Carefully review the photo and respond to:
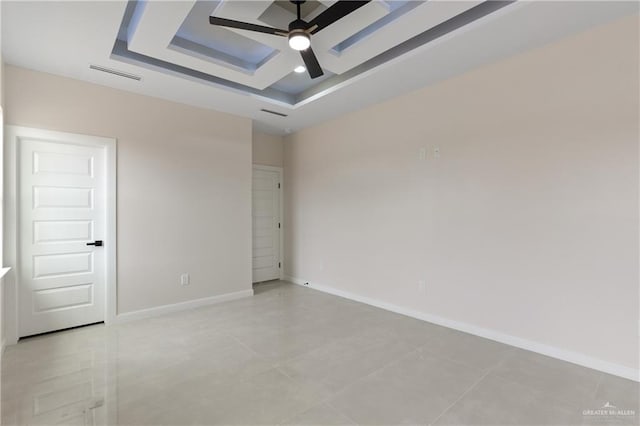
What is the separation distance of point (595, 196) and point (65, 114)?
5.39 meters

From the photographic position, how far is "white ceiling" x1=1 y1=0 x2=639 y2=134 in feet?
7.82

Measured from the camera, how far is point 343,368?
260 cm

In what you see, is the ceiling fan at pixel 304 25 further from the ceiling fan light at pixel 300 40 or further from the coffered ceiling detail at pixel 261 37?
the coffered ceiling detail at pixel 261 37

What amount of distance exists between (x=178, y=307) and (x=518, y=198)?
433cm

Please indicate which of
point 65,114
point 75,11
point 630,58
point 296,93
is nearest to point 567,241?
point 630,58

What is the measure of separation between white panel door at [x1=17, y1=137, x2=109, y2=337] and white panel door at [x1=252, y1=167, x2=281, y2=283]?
2515 mm

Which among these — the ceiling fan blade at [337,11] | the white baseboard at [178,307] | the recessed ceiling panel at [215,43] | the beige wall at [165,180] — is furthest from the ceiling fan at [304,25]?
the white baseboard at [178,307]

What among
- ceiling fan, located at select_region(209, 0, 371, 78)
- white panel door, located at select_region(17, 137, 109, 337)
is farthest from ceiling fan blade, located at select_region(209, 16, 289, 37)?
white panel door, located at select_region(17, 137, 109, 337)

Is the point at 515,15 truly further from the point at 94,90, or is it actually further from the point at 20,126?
the point at 20,126

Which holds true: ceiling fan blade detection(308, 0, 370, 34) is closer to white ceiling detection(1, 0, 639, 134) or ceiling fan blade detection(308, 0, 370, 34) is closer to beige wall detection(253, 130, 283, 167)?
white ceiling detection(1, 0, 639, 134)

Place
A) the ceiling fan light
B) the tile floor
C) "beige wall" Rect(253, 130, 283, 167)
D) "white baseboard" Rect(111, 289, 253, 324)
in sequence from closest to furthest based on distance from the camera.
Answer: the tile floor, the ceiling fan light, "white baseboard" Rect(111, 289, 253, 324), "beige wall" Rect(253, 130, 283, 167)

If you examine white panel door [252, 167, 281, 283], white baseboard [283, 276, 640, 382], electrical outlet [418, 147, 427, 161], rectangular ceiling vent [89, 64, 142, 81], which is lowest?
white baseboard [283, 276, 640, 382]

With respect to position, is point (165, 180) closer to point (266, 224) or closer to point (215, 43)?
point (215, 43)

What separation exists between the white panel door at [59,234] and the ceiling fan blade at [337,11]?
309 centimetres
